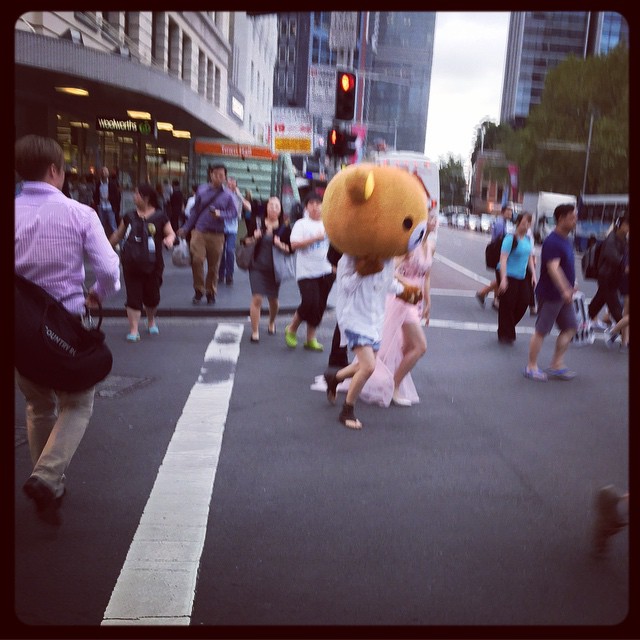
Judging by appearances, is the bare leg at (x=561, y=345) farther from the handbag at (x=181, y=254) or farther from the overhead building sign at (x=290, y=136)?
the overhead building sign at (x=290, y=136)

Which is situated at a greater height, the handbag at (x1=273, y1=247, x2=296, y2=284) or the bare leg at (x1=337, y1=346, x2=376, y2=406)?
the handbag at (x1=273, y1=247, x2=296, y2=284)

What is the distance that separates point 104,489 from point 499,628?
2.51 meters

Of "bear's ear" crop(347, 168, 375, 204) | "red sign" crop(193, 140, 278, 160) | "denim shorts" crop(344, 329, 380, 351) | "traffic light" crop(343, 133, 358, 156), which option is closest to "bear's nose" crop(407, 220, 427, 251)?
"bear's ear" crop(347, 168, 375, 204)

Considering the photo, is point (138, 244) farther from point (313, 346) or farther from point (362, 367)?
point (362, 367)

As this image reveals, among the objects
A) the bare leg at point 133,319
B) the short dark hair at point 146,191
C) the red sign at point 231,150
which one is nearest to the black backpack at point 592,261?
the short dark hair at point 146,191

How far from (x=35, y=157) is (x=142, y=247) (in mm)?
5030

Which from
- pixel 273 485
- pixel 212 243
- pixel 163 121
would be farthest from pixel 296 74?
pixel 273 485

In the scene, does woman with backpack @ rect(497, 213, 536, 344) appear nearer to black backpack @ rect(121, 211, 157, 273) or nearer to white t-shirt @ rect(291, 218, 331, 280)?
white t-shirt @ rect(291, 218, 331, 280)

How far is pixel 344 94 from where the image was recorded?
1320 centimetres

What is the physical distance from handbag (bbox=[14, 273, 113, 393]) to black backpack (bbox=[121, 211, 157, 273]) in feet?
16.1

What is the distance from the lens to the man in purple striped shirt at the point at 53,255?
3.44 meters

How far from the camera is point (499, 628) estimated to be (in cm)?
235

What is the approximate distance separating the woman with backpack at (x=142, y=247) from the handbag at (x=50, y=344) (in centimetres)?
468

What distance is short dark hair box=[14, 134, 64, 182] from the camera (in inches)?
133
